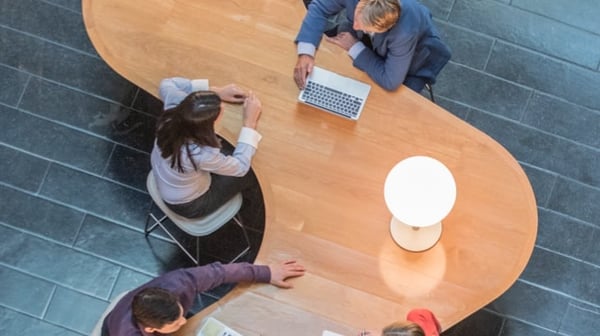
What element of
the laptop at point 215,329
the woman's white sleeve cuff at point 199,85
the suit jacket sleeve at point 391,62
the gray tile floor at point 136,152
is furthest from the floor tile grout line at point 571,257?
the woman's white sleeve cuff at point 199,85

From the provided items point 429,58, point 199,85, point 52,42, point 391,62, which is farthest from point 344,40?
point 52,42

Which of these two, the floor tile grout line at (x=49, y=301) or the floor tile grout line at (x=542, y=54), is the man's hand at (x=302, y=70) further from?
the floor tile grout line at (x=49, y=301)

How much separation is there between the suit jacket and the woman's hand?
11.8 inches

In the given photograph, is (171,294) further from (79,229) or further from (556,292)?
(556,292)

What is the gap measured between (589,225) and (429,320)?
55.5 inches

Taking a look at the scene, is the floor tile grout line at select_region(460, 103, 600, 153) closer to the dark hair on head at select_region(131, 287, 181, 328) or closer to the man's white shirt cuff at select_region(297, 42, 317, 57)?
the man's white shirt cuff at select_region(297, 42, 317, 57)

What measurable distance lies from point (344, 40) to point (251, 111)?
51cm

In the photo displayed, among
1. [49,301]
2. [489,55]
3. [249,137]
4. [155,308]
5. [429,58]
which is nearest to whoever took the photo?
[155,308]

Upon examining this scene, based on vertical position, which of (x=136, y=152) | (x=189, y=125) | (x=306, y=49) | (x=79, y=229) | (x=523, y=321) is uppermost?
(x=306, y=49)

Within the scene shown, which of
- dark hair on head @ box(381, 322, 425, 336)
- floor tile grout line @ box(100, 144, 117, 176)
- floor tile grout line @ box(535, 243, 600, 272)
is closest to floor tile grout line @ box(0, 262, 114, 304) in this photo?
floor tile grout line @ box(100, 144, 117, 176)

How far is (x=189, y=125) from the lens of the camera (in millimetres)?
2404

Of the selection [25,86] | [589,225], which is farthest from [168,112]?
[589,225]

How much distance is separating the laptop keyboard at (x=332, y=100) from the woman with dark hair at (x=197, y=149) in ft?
0.67

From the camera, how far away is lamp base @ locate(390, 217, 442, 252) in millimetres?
2568
